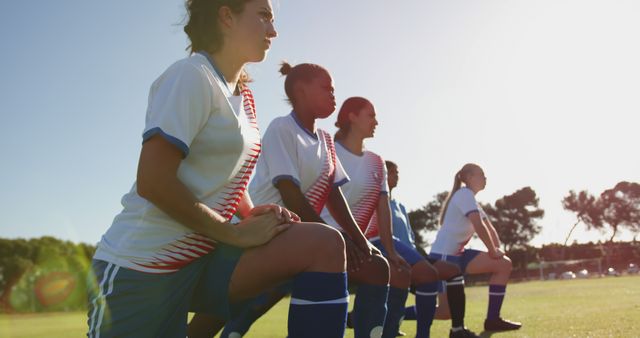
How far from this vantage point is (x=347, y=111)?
575 centimetres

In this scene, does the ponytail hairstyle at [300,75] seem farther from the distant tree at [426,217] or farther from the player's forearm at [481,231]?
the distant tree at [426,217]

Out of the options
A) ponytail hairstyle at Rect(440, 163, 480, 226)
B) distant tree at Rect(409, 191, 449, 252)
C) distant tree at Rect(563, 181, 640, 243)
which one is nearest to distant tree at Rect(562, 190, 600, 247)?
distant tree at Rect(563, 181, 640, 243)

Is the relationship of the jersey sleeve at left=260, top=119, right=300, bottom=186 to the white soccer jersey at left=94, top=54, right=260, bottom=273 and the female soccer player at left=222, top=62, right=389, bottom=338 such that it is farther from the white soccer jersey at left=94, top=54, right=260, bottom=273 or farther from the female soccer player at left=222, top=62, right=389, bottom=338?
the white soccer jersey at left=94, top=54, right=260, bottom=273

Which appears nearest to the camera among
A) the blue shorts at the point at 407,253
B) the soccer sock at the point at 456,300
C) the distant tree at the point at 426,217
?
the blue shorts at the point at 407,253

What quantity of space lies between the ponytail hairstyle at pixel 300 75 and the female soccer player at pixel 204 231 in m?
1.69

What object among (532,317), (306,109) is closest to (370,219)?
(306,109)

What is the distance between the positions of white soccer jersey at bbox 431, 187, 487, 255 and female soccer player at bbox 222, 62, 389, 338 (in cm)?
410

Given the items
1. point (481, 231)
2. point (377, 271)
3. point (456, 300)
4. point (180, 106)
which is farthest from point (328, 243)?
point (481, 231)

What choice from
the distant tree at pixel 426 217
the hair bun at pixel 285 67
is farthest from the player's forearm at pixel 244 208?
the distant tree at pixel 426 217

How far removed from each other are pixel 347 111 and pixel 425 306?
197 cm

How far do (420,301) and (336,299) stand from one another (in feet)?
12.8

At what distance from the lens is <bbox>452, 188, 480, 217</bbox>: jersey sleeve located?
812 centimetres

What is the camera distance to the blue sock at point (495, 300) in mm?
7958

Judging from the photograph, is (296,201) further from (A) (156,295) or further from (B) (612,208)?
(B) (612,208)
